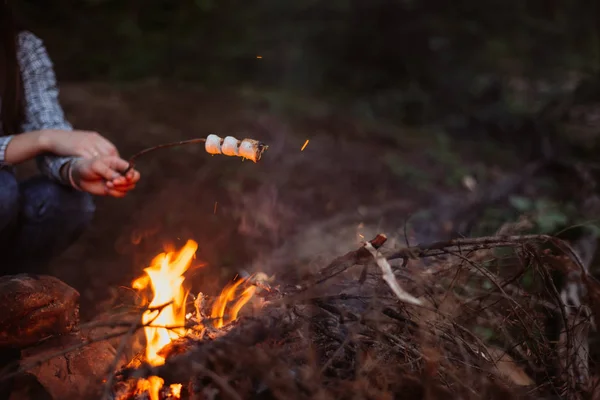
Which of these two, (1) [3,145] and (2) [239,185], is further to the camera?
(2) [239,185]

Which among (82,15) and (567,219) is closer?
(567,219)

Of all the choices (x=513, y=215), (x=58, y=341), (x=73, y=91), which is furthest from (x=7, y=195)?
(x=513, y=215)

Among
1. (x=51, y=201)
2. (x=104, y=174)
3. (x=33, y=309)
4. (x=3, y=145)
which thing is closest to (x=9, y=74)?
(x=3, y=145)

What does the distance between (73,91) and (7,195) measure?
9.75 ft

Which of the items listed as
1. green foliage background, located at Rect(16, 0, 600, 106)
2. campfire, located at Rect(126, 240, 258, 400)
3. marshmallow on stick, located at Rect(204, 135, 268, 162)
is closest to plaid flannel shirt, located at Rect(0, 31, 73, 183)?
campfire, located at Rect(126, 240, 258, 400)

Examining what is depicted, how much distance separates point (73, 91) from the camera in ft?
15.8

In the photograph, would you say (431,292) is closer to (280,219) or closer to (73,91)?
(280,219)

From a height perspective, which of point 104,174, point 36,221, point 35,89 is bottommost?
point 36,221

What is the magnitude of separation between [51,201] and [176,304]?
0.84 m

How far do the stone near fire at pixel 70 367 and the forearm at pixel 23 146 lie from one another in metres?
0.84

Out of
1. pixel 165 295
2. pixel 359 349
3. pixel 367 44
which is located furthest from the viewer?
pixel 367 44

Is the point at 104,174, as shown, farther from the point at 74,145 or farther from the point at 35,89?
the point at 35,89

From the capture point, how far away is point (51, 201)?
2301 mm

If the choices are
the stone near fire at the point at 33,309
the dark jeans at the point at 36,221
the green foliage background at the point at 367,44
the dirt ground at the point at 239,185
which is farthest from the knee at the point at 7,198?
the green foliage background at the point at 367,44
